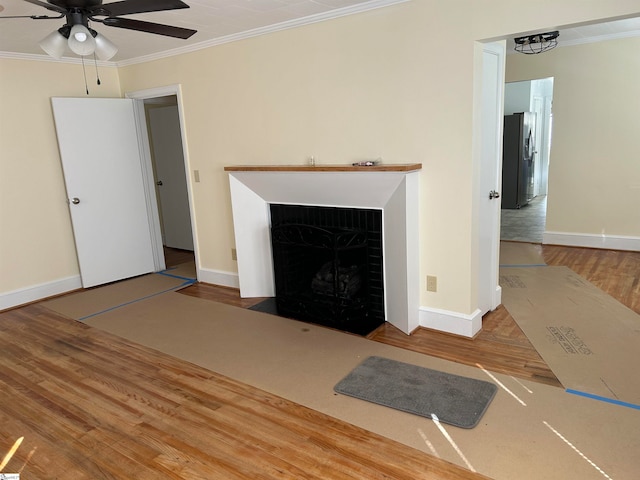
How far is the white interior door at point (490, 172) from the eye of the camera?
3.15 m

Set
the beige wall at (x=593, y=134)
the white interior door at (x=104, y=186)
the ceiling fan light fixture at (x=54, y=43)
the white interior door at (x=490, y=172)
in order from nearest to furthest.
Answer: the ceiling fan light fixture at (x=54, y=43) < the white interior door at (x=490, y=172) < the white interior door at (x=104, y=186) < the beige wall at (x=593, y=134)

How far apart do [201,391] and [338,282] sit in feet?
4.25

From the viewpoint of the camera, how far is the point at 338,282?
138 inches

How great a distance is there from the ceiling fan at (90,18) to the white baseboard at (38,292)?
119 inches

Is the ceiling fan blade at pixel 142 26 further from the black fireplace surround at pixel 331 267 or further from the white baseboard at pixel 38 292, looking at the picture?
the white baseboard at pixel 38 292

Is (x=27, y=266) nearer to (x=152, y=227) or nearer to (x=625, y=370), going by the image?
(x=152, y=227)

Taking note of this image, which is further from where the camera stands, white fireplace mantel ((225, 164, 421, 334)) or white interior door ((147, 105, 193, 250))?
white interior door ((147, 105, 193, 250))

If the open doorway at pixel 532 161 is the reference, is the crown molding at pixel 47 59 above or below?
above

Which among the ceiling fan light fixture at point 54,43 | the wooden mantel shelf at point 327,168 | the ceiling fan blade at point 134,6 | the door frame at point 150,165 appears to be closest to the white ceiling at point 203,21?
the door frame at point 150,165

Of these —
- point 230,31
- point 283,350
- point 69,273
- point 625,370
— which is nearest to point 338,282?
point 283,350

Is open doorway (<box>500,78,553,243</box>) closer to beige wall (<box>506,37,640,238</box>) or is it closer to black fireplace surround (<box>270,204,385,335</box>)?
beige wall (<box>506,37,640,238</box>)

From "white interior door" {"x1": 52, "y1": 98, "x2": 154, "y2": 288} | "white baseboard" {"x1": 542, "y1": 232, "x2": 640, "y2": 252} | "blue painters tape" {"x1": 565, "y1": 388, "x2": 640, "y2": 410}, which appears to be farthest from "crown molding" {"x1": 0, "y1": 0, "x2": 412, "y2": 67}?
"white baseboard" {"x1": 542, "y1": 232, "x2": 640, "y2": 252}

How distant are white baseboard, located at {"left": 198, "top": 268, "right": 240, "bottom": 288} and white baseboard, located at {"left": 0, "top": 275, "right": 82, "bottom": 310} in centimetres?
132

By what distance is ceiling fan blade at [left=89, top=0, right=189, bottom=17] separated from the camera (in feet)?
6.54
